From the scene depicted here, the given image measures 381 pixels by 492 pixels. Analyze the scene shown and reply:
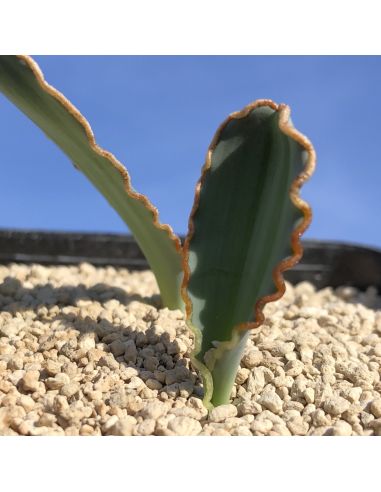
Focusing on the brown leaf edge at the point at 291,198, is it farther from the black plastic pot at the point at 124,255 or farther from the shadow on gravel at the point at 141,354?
the black plastic pot at the point at 124,255

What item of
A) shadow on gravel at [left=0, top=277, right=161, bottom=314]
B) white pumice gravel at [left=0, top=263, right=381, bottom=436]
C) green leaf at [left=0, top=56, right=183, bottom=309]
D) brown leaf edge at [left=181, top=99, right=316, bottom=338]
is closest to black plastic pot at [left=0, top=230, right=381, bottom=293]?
shadow on gravel at [left=0, top=277, right=161, bottom=314]

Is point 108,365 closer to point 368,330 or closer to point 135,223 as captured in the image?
point 135,223

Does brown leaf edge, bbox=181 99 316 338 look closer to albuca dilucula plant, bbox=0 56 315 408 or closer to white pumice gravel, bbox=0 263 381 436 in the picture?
albuca dilucula plant, bbox=0 56 315 408

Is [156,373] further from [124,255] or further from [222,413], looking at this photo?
[124,255]

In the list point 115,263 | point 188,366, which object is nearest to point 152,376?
point 188,366

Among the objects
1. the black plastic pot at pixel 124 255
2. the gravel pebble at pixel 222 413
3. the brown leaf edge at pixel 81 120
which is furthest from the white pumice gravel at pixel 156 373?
the black plastic pot at pixel 124 255
